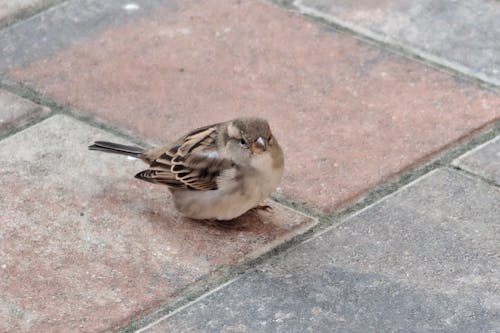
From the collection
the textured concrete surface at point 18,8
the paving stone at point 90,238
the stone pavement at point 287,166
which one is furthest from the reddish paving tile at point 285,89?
the textured concrete surface at point 18,8

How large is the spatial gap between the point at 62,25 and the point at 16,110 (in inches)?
27.7

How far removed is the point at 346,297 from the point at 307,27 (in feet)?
5.70

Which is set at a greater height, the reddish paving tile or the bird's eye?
the bird's eye

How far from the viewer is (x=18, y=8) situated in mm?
5047

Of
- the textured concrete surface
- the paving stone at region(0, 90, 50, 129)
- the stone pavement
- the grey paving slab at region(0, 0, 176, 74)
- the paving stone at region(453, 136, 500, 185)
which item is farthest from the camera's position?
the textured concrete surface

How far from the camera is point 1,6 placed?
507 centimetres

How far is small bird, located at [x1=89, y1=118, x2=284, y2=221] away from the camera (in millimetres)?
3713

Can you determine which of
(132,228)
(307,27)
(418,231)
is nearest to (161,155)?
(132,228)

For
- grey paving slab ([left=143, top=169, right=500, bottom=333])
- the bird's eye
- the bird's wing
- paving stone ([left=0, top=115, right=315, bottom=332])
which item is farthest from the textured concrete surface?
grey paving slab ([left=143, top=169, right=500, bottom=333])

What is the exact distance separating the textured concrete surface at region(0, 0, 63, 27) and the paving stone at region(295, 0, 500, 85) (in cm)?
111

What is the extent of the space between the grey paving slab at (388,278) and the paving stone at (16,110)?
4.08 feet

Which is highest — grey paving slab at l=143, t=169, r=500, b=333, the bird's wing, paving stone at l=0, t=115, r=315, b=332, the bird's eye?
the bird's eye

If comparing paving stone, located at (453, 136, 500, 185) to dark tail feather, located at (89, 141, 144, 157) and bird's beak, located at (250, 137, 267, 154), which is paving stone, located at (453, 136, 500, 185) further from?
dark tail feather, located at (89, 141, 144, 157)

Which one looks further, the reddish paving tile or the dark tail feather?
the reddish paving tile
